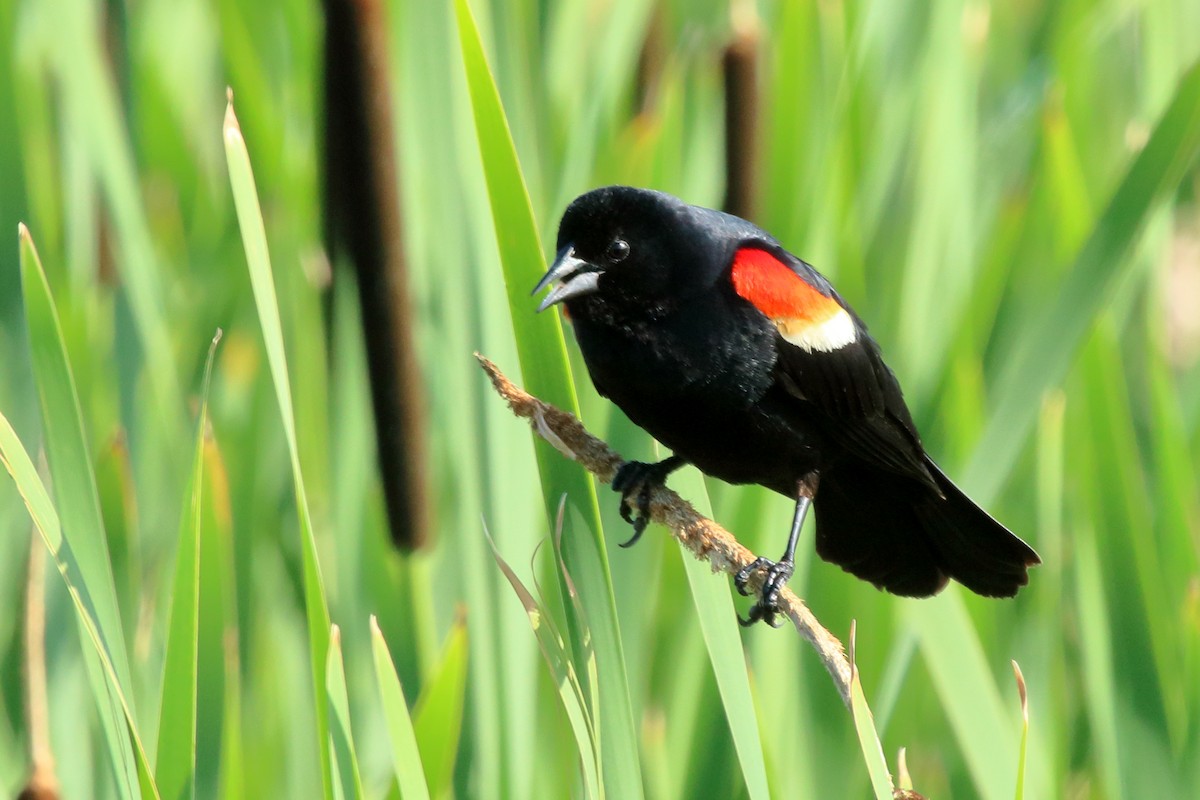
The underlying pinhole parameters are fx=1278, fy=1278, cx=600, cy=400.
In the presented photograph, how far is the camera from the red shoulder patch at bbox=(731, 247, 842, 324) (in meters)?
1.35

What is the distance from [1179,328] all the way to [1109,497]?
170cm

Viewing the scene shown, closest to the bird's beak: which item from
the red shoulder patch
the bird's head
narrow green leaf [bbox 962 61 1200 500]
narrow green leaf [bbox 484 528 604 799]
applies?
the bird's head

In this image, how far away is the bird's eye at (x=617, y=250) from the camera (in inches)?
53.3

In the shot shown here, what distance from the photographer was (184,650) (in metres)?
0.88

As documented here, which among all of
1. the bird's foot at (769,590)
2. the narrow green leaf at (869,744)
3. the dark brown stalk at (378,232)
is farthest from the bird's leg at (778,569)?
the dark brown stalk at (378,232)

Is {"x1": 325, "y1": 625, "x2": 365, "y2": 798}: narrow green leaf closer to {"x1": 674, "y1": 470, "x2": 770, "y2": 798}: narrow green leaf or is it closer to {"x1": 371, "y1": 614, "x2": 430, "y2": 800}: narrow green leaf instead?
{"x1": 371, "y1": 614, "x2": 430, "y2": 800}: narrow green leaf

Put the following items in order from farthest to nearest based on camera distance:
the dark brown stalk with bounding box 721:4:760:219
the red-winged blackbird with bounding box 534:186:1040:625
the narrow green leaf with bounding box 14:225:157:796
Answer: the dark brown stalk with bounding box 721:4:760:219, the red-winged blackbird with bounding box 534:186:1040:625, the narrow green leaf with bounding box 14:225:157:796

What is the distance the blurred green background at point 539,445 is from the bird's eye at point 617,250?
73 mm

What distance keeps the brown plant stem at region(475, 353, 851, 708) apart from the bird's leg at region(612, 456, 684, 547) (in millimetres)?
278

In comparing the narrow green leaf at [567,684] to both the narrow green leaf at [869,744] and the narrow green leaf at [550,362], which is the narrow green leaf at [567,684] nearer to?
the narrow green leaf at [550,362]

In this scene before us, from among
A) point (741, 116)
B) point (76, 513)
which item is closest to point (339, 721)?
point (76, 513)

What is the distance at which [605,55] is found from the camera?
1.56m

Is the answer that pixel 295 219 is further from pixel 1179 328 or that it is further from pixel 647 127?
pixel 1179 328

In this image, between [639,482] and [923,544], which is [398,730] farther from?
[923,544]
